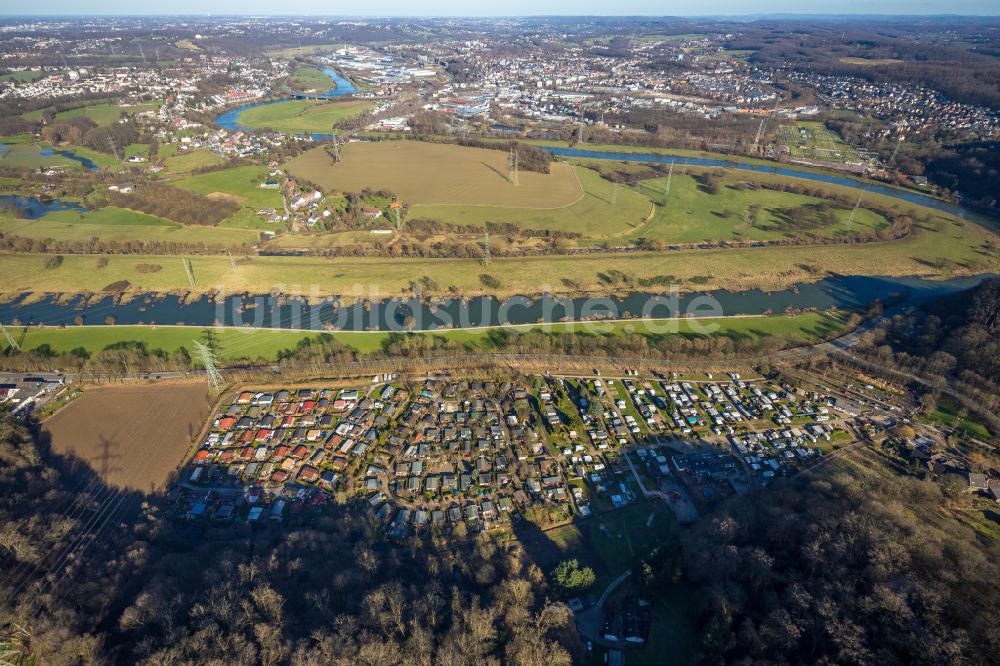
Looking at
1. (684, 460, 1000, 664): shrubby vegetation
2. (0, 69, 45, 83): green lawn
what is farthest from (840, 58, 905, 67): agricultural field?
(0, 69, 45, 83): green lawn

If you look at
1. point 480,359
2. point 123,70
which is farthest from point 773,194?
point 123,70

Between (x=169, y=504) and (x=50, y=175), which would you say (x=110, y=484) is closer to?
(x=169, y=504)

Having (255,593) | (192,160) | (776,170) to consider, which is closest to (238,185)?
(192,160)

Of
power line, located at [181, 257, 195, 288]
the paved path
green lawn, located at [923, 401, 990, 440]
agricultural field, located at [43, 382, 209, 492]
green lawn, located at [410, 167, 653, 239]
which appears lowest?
the paved path

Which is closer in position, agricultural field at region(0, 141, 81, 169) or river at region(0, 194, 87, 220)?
river at region(0, 194, 87, 220)

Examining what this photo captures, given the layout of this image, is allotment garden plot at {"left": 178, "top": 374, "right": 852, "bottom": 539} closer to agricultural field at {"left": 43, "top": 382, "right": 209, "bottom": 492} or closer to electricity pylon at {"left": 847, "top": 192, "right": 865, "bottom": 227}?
agricultural field at {"left": 43, "top": 382, "right": 209, "bottom": 492}

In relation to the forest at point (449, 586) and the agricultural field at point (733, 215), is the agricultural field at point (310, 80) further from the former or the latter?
the forest at point (449, 586)
